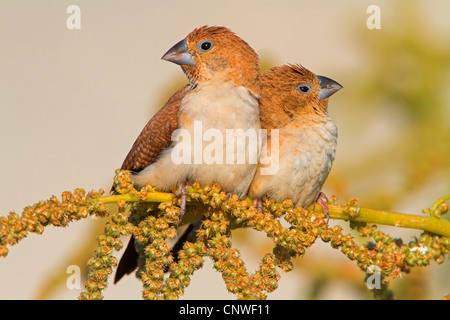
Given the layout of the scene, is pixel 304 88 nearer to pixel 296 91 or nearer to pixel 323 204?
pixel 296 91

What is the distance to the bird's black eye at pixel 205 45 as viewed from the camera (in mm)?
2879

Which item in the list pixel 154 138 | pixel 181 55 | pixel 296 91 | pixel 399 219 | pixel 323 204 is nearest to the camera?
pixel 399 219

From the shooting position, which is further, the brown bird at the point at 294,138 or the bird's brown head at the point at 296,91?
the bird's brown head at the point at 296,91

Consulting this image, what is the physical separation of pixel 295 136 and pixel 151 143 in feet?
2.09

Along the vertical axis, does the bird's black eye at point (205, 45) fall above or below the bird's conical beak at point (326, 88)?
above

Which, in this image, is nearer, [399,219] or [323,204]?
[399,219]

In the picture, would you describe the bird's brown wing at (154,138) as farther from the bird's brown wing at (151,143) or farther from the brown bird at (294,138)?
the brown bird at (294,138)

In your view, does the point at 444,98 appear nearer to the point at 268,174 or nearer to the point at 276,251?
the point at 268,174

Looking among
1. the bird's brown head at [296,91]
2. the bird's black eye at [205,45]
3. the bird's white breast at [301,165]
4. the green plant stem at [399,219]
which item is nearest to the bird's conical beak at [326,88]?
the bird's brown head at [296,91]

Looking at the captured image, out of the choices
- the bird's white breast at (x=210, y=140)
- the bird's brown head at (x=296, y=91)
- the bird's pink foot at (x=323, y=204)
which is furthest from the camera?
the bird's brown head at (x=296, y=91)


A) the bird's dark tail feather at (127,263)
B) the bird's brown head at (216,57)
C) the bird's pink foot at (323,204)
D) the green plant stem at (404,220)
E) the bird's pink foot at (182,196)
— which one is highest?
the bird's brown head at (216,57)

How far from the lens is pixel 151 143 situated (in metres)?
2.78

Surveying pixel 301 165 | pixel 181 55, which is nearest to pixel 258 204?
pixel 301 165

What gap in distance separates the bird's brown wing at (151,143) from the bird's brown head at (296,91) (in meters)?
0.40
